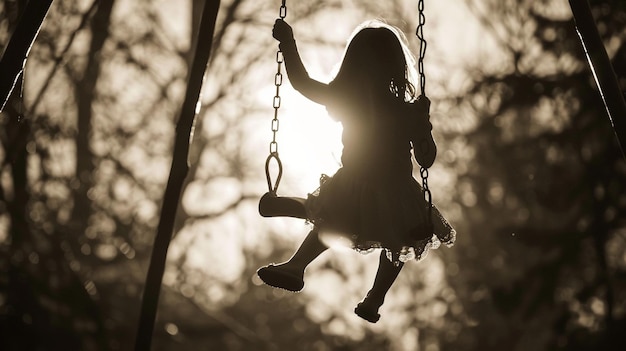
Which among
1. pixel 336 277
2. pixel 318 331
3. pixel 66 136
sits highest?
pixel 66 136

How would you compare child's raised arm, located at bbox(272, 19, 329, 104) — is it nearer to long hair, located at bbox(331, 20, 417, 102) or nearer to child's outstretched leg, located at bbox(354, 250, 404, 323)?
long hair, located at bbox(331, 20, 417, 102)

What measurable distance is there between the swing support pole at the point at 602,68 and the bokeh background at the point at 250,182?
22.2ft

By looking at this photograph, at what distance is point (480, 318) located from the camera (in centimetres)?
1633

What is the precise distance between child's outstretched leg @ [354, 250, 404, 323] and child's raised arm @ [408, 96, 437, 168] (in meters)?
0.45

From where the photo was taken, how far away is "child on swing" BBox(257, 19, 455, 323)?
3.63 metres

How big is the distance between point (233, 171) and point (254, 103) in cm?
122

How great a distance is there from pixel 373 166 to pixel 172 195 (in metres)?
1.39

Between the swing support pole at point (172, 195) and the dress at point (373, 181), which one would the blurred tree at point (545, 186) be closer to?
the swing support pole at point (172, 195)

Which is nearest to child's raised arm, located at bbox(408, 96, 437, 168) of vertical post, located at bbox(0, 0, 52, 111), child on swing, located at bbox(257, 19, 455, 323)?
child on swing, located at bbox(257, 19, 455, 323)

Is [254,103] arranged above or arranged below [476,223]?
above

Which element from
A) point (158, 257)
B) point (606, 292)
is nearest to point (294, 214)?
point (158, 257)

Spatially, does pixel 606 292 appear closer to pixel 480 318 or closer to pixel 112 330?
pixel 480 318

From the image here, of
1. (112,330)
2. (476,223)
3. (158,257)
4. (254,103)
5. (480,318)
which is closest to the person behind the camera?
(158,257)

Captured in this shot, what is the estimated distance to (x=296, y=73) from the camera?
380 cm
